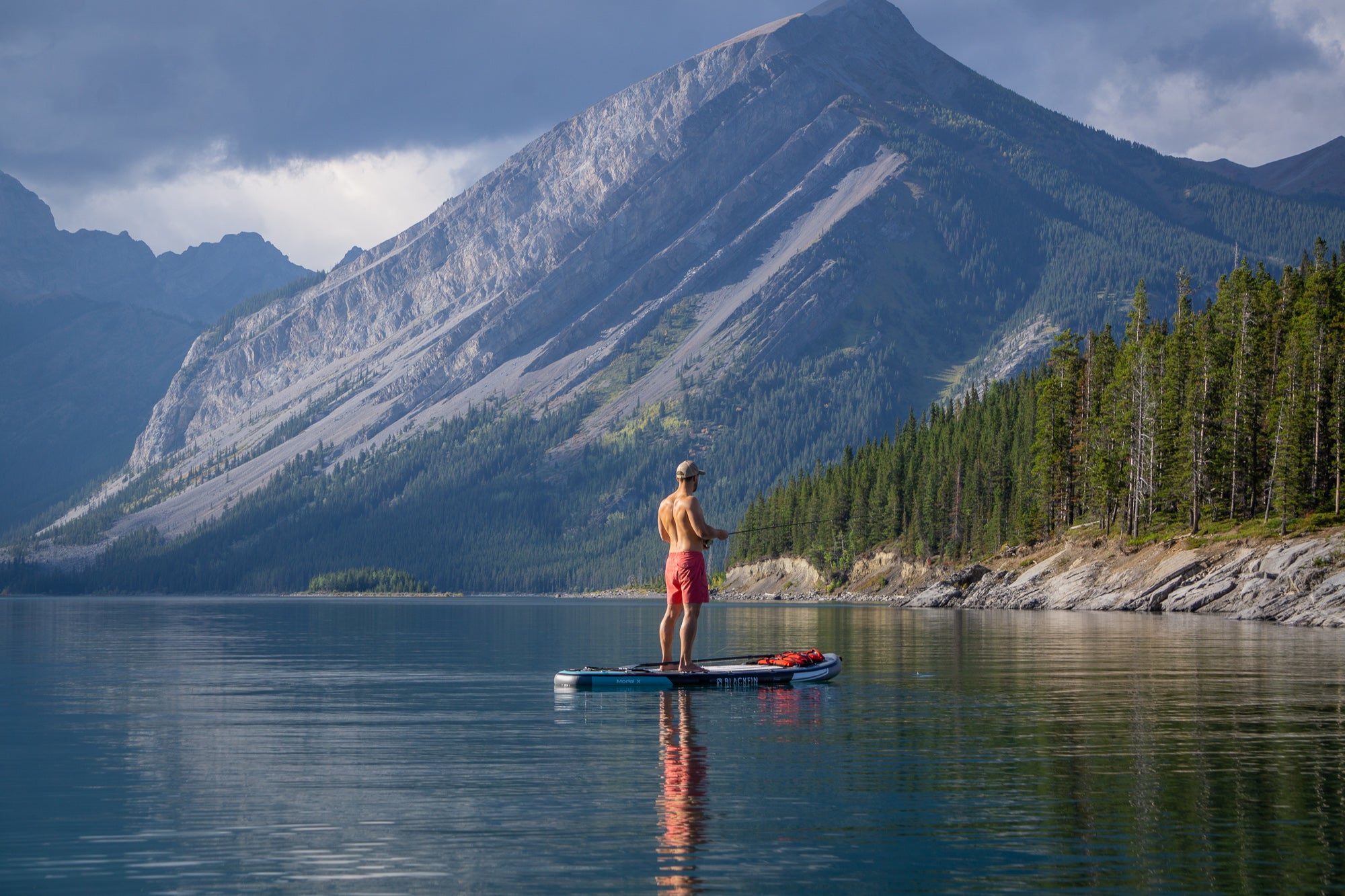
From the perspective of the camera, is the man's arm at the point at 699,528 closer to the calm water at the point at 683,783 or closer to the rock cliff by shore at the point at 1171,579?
the calm water at the point at 683,783

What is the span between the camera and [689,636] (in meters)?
32.1

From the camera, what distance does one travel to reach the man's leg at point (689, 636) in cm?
3155

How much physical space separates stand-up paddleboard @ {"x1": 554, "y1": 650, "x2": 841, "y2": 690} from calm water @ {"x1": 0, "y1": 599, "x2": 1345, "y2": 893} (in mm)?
578

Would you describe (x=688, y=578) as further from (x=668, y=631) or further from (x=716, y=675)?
(x=716, y=675)

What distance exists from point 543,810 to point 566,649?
124 feet

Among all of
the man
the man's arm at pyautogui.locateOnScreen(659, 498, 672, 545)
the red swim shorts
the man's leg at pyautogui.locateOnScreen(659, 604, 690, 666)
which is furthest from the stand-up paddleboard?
the man's arm at pyautogui.locateOnScreen(659, 498, 672, 545)

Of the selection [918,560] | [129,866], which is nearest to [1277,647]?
[129,866]

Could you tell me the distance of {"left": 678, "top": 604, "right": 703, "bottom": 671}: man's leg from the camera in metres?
31.5

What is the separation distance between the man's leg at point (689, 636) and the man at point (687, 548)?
0.02 metres

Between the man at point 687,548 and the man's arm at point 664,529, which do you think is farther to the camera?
the man's arm at point 664,529

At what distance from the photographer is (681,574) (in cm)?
→ 3138

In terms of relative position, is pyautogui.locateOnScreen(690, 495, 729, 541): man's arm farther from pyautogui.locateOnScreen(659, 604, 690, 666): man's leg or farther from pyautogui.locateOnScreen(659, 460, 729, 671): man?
pyautogui.locateOnScreen(659, 604, 690, 666): man's leg

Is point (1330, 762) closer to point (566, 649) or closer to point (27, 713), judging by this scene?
point (27, 713)

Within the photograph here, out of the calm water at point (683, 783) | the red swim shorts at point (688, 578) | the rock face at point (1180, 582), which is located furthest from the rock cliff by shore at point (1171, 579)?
the red swim shorts at point (688, 578)
